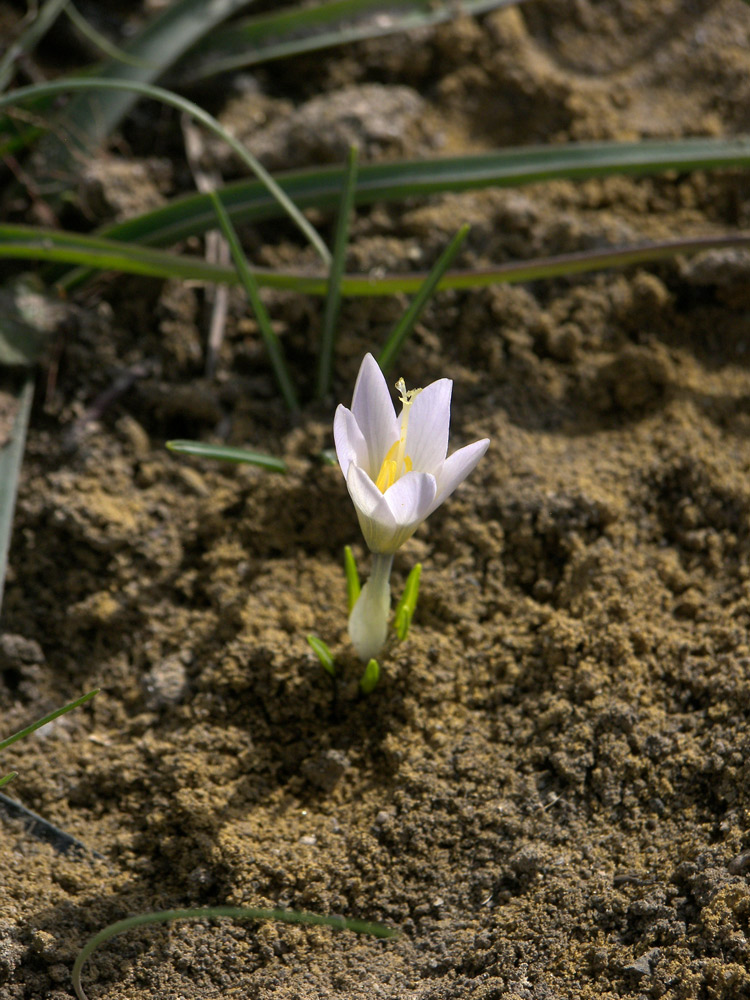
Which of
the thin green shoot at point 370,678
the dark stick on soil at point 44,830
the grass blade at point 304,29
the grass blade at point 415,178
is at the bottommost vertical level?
the dark stick on soil at point 44,830

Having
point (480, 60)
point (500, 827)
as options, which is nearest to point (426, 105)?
point (480, 60)

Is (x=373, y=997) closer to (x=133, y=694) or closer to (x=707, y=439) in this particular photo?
(x=133, y=694)

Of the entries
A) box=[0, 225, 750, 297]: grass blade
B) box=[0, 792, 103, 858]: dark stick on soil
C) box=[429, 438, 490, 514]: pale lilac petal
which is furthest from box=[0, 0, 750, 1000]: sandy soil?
box=[429, 438, 490, 514]: pale lilac petal

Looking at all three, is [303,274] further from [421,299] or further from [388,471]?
[388,471]

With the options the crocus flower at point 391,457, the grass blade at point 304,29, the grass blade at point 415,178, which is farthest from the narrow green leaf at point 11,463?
the grass blade at point 304,29

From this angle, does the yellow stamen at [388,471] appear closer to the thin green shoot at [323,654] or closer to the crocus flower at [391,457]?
the crocus flower at [391,457]

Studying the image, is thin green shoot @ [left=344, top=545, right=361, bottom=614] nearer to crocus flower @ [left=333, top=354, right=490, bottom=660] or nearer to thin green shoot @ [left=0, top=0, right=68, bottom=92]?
crocus flower @ [left=333, top=354, right=490, bottom=660]
